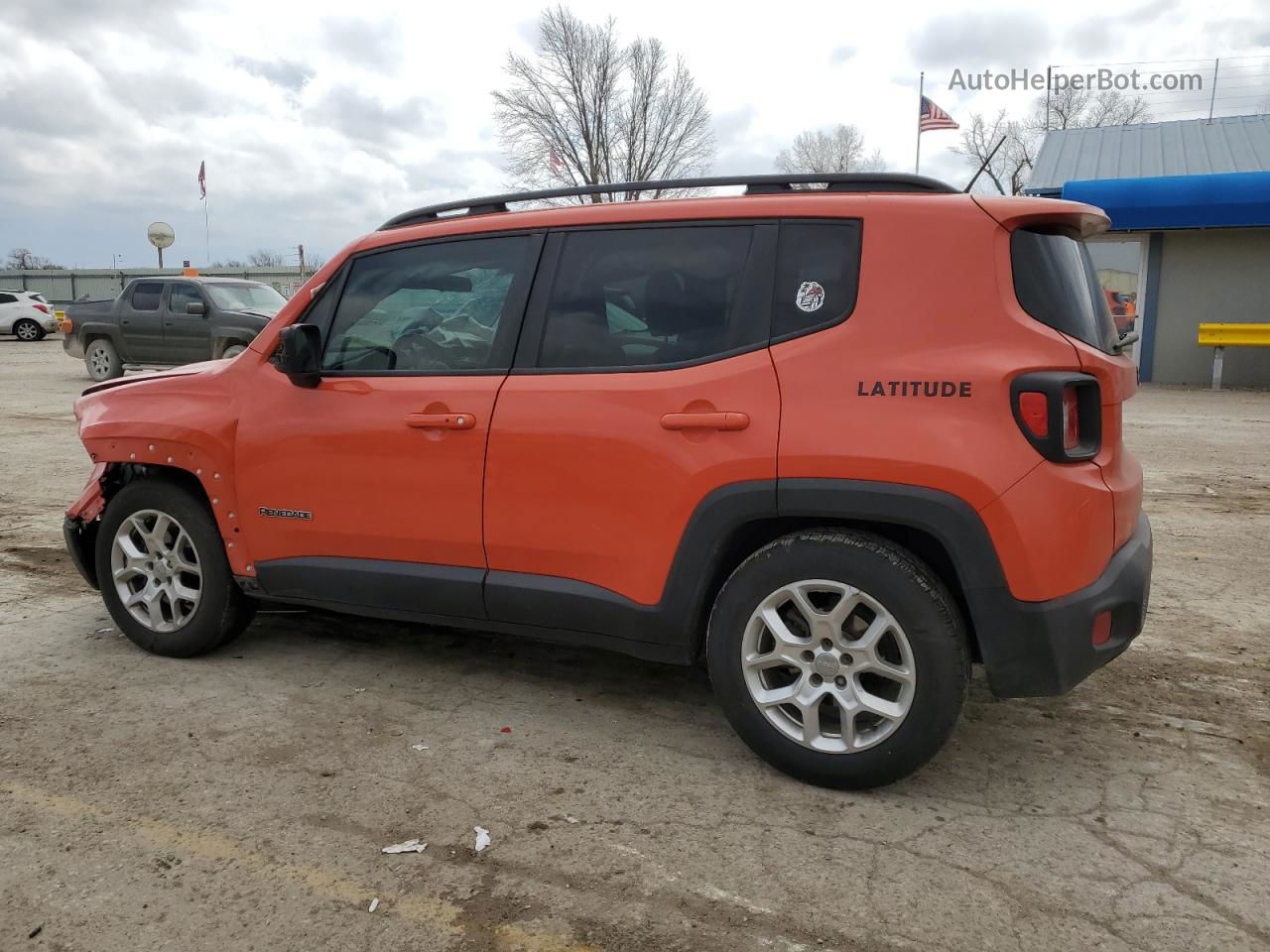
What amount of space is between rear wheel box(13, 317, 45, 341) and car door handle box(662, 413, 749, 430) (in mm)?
34826

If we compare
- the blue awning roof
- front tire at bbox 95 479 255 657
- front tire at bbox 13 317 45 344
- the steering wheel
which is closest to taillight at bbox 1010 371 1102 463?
the steering wheel

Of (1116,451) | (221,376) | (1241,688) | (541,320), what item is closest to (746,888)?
(1116,451)

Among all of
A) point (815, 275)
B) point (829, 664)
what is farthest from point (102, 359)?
point (829, 664)

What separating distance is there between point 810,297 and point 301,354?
196 cm

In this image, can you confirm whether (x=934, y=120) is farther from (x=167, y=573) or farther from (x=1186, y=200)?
(x=167, y=573)

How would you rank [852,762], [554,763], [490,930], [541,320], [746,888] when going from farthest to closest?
[541,320] → [554,763] → [852,762] → [746,888] → [490,930]

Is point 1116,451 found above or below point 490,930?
above

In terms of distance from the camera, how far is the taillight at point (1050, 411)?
9.07 feet

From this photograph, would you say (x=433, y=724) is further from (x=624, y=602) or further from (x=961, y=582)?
(x=961, y=582)

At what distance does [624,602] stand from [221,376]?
206 cm

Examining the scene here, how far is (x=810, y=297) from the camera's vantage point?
10.3ft

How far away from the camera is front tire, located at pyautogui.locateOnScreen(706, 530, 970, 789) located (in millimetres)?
2912

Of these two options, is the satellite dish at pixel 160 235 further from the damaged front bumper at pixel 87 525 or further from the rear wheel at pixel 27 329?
the damaged front bumper at pixel 87 525

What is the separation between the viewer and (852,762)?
3.04 metres
